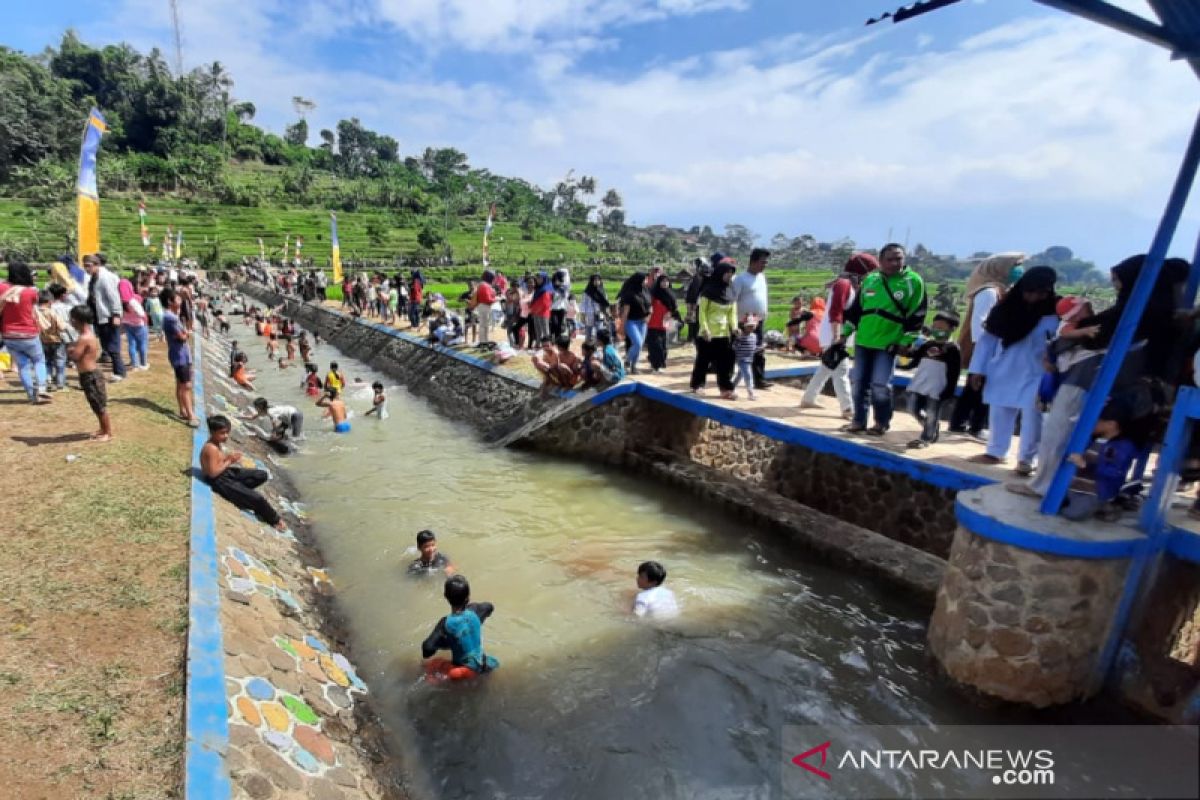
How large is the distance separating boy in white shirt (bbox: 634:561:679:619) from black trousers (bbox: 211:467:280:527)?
424 cm

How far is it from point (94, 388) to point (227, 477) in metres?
1.80

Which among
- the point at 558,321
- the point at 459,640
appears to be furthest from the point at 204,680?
the point at 558,321

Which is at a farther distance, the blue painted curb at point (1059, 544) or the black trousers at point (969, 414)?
the black trousers at point (969, 414)

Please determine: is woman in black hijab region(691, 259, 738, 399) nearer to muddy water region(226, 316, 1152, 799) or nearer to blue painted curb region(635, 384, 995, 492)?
blue painted curb region(635, 384, 995, 492)

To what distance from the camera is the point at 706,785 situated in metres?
4.18

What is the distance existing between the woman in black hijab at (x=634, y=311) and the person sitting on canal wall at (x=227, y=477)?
618 cm

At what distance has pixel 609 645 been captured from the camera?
5648mm

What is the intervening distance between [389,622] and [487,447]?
5.66m

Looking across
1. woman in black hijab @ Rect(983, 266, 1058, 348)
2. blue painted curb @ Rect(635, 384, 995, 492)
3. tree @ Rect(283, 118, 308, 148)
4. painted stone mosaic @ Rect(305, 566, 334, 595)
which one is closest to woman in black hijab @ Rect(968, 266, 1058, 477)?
woman in black hijab @ Rect(983, 266, 1058, 348)

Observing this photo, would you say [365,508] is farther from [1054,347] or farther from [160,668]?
[1054,347]

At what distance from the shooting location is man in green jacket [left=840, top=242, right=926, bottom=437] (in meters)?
6.30

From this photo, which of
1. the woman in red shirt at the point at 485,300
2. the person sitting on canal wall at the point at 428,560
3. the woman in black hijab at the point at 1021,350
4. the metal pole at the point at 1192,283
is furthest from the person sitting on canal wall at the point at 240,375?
the metal pole at the point at 1192,283

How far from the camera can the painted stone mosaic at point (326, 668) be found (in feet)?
15.3

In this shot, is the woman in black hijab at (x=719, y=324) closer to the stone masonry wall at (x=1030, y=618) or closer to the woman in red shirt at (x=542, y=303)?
the stone masonry wall at (x=1030, y=618)
